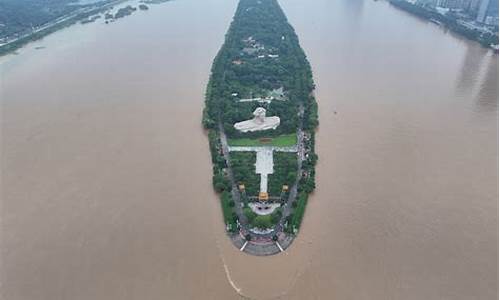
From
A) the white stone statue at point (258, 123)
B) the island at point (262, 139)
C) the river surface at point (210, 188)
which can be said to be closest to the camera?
the river surface at point (210, 188)

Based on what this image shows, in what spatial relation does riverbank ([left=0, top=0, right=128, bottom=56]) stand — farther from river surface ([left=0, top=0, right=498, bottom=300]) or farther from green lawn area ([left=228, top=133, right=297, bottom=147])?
green lawn area ([left=228, top=133, right=297, bottom=147])

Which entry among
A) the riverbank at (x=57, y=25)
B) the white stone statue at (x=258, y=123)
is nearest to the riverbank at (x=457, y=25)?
the white stone statue at (x=258, y=123)

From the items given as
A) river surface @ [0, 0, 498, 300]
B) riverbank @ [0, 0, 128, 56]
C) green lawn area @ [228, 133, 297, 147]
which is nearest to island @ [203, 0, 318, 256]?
green lawn area @ [228, 133, 297, 147]

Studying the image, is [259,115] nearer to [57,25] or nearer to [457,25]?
[457,25]

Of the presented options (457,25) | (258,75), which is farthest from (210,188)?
(457,25)

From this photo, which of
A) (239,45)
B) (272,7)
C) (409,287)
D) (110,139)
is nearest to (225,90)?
(110,139)

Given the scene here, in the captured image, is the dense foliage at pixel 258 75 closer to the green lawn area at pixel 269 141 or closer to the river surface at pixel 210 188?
the green lawn area at pixel 269 141
